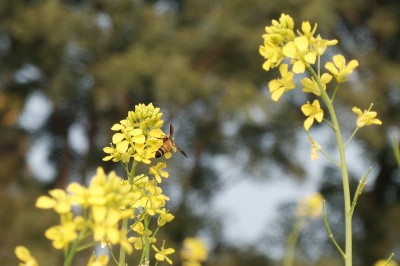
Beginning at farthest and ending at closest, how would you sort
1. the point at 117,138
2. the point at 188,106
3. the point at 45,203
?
the point at 188,106, the point at 117,138, the point at 45,203

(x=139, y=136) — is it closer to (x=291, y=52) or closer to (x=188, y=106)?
(x=291, y=52)

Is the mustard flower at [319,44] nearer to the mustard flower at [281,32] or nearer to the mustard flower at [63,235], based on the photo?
the mustard flower at [281,32]

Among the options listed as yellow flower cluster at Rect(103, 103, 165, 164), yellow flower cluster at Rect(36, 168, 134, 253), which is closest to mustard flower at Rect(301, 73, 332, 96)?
yellow flower cluster at Rect(103, 103, 165, 164)

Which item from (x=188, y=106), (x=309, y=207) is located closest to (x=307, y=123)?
(x=309, y=207)

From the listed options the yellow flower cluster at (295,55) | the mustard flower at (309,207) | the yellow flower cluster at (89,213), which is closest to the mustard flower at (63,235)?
the yellow flower cluster at (89,213)

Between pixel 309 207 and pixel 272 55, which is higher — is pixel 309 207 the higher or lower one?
the higher one

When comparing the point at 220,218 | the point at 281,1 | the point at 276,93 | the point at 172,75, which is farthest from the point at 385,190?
the point at 276,93
